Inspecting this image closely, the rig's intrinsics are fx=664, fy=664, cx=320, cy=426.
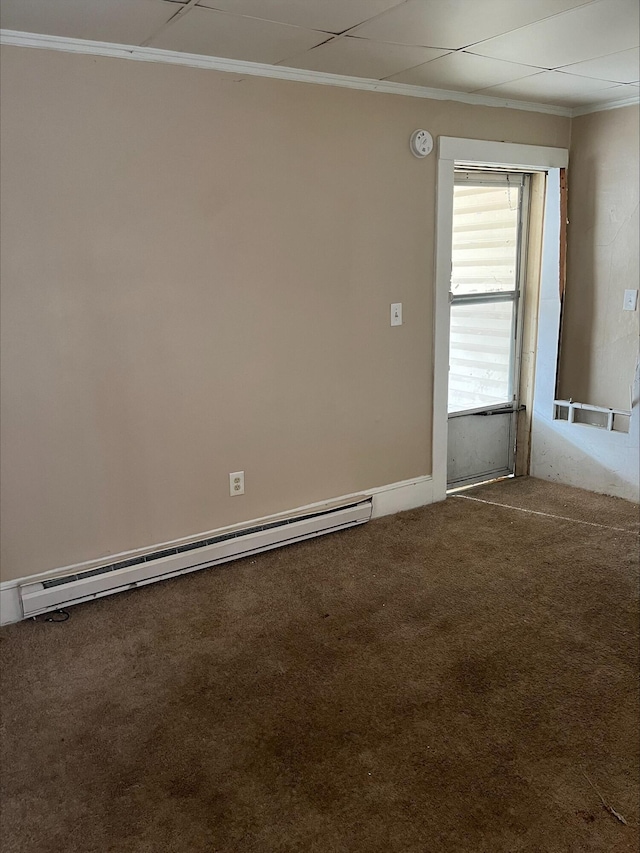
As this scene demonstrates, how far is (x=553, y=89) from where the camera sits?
138 inches

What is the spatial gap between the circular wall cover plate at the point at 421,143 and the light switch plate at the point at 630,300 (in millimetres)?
1493

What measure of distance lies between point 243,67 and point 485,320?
2.14m

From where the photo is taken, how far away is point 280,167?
310 centimetres

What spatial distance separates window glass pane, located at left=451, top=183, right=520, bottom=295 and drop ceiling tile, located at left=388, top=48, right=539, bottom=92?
0.70 m

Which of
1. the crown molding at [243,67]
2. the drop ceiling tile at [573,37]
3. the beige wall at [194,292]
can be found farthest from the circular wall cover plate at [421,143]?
the drop ceiling tile at [573,37]

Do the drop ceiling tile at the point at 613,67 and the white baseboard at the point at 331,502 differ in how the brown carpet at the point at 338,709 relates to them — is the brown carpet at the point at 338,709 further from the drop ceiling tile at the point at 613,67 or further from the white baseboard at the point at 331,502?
the drop ceiling tile at the point at 613,67

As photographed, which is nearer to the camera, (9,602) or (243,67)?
(9,602)

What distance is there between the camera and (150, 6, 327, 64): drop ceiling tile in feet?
7.70

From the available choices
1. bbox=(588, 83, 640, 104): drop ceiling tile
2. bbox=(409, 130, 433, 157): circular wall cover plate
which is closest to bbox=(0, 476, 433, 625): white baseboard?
bbox=(409, 130, 433, 157): circular wall cover plate

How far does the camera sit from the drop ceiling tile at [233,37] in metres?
2.35

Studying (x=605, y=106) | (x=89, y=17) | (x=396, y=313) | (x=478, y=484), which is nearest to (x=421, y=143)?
(x=396, y=313)

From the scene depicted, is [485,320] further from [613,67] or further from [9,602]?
[9,602]

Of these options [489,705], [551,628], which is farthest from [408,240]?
[489,705]

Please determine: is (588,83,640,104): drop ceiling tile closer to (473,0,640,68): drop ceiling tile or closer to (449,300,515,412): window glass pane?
(473,0,640,68): drop ceiling tile
